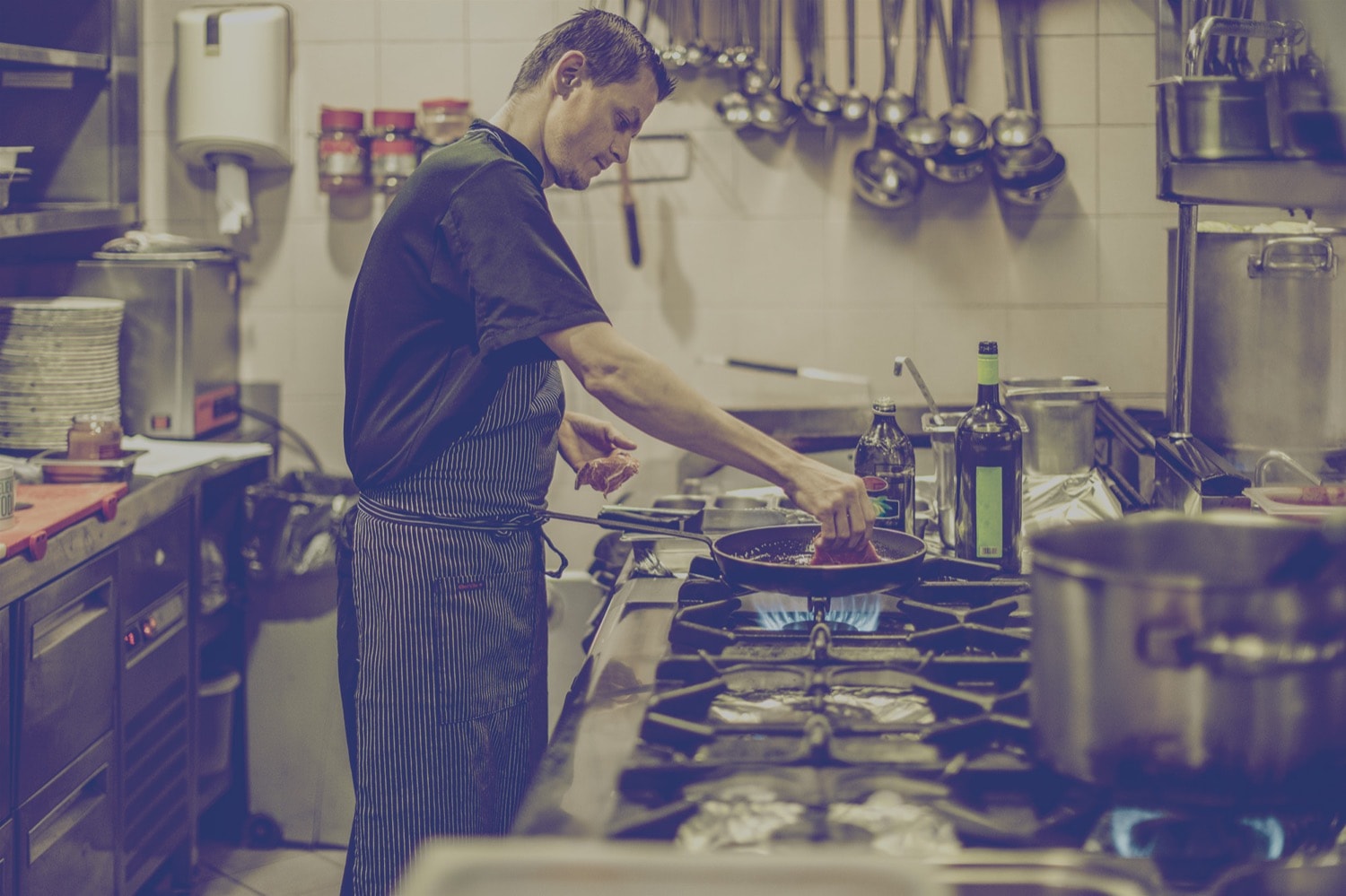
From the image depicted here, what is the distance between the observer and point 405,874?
1.89m

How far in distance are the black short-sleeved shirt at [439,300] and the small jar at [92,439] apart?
915 mm

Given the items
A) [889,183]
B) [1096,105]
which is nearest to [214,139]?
[889,183]

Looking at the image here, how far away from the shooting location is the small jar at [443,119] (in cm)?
349

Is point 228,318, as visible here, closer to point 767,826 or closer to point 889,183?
point 889,183

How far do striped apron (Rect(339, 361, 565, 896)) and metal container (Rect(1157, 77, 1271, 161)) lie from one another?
923 millimetres

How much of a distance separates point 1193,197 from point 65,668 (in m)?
1.92

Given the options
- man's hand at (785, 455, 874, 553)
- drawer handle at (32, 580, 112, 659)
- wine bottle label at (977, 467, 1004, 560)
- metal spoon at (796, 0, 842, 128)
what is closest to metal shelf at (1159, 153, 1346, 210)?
wine bottle label at (977, 467, 1004, 560)

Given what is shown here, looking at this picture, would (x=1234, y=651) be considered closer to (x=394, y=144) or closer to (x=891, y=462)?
(x=891, y=462)

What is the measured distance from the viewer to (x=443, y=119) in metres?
3.49

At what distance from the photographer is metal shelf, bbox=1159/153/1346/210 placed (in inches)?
53.6

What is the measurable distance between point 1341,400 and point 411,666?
63.5 inches

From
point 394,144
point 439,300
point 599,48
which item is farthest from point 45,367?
point 599,48

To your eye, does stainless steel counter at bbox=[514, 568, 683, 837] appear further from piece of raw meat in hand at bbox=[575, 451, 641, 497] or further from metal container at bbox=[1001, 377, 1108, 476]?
metal container at bbox=[1001, 377, 1108, 476]

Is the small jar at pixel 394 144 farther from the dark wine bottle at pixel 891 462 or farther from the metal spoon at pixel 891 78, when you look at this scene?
the dark wine bottle at pixel 891 462
